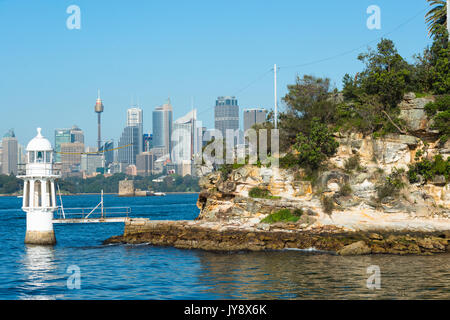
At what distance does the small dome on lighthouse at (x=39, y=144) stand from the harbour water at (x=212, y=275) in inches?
296

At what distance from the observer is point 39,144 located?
128ft

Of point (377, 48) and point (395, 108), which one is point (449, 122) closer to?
point (395, 108)

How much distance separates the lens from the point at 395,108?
42.9m

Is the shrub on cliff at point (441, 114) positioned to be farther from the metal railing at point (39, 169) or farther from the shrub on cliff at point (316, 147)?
the metal railing at point (39, 169)

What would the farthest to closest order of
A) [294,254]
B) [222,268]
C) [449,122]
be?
1. [449,122]
2. [294,254]
3. [222,268]

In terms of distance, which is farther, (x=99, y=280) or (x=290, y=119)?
(x=290, y=119)

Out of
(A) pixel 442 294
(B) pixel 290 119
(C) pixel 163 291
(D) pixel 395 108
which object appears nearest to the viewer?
(A) pixel 442 294

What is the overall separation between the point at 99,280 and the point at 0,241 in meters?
24.9

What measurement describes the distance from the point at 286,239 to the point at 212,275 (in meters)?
10.6

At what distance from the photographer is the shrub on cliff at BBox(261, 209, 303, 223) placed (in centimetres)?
3847

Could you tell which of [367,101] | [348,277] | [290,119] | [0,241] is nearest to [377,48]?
[367,101]

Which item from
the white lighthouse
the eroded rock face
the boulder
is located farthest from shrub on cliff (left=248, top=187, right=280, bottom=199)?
the white lighthouse

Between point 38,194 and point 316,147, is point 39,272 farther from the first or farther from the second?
point 316,147

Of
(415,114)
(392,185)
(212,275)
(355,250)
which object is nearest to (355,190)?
(392,185)
